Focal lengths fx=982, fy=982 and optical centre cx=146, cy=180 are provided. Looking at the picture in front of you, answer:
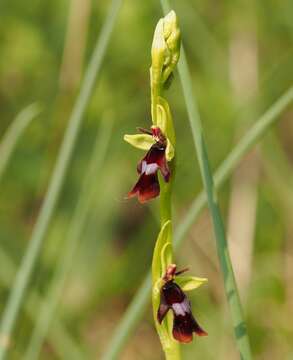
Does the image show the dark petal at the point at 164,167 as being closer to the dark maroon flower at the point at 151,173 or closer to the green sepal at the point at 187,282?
the dark maroon flower at the point at 151,173

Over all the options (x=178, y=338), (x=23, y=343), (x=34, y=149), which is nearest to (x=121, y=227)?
(x=34, y=149)

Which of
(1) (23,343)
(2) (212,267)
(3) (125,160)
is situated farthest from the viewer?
(3) (125,160)

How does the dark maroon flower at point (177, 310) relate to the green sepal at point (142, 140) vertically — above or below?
below

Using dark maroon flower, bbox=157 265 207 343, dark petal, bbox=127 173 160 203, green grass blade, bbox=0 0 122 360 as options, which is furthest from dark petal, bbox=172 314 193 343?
green grass blade, bbox=0 0 122 360

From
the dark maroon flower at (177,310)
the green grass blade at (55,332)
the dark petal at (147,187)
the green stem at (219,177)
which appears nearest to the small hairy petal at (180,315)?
the dark maroon flower at (177,310)

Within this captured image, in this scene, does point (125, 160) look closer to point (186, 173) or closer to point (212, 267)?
point (186, 173)
